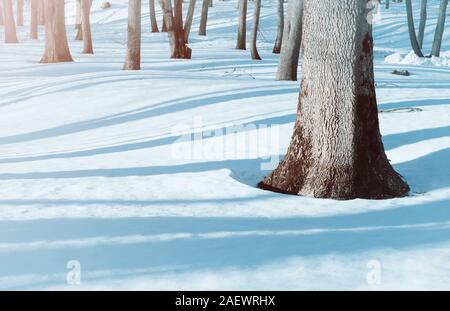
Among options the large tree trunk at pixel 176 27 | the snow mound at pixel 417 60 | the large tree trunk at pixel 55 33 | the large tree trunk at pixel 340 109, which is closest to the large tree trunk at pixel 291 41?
the large tree trunk at pixel 176 27

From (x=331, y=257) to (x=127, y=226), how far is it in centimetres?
161

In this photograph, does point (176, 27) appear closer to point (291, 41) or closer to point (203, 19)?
point (291, 41)

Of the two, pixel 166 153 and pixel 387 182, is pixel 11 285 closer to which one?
pixel 387 182

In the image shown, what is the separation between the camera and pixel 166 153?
798cm

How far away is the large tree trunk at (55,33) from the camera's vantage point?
58.9 feet

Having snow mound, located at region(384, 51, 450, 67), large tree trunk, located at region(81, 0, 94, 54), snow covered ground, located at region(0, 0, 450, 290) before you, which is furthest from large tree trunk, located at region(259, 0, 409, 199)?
snow mound, located at region(384, 51, 450, 67)

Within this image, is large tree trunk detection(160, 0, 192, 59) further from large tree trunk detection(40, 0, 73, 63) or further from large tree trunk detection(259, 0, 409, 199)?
large tree trunk detection(259, 0, 409, 199)

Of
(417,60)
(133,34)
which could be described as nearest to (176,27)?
(133,34)

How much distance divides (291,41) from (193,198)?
839cm

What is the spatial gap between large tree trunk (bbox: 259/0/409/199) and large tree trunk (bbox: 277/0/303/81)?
276 inches

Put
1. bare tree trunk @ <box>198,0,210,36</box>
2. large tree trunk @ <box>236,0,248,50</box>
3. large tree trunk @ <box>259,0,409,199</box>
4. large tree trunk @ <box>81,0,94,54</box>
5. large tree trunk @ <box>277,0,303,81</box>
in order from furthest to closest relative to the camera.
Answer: bare tree trunk @ <box>198,0,210,36</box>, large tree trunk @ <box>236,0,248,50</box>, large tree trunk @ <box>81,0,94,54</box>, large tree trunk @ <box>277,0,303,81</box>, large tree trunk @ <box>259,0,409,199</box>

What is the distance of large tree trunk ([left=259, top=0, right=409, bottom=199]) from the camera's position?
241 inches

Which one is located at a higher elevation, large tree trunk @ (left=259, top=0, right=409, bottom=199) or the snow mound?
large tree trunk @ (left=259, top=0, right=409, bottom=199)

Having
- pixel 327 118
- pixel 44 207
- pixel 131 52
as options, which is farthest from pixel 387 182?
pixel 131 52
